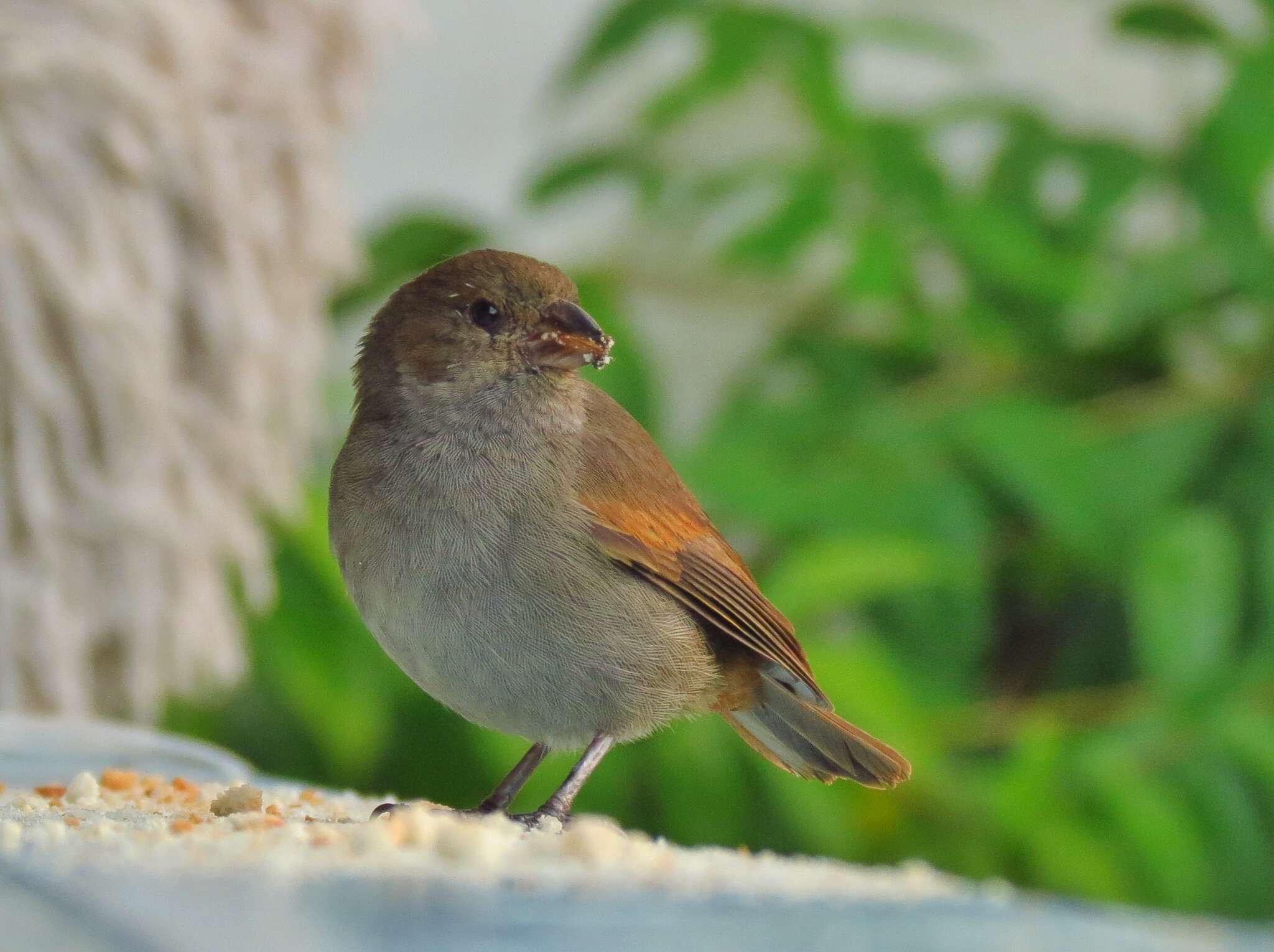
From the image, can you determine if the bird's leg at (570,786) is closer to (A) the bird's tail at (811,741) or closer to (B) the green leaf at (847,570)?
(A) the bird's tail at (811,741)

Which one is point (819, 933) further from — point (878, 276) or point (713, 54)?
point (713, 54)

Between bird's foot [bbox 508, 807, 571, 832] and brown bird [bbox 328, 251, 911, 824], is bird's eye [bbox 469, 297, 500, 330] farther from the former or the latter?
bird's foot [bbox 508, 807, 571, 832]

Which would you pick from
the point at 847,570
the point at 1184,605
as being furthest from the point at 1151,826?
the point at 847,570

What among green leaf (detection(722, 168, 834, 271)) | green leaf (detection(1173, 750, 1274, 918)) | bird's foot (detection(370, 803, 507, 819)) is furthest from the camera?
green leaf (detection(722, 168, 834, 271))

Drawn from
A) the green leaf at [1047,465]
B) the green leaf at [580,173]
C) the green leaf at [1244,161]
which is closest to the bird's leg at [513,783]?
the green leaf at [1047,465]

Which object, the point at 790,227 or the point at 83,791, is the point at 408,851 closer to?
the point at 83,791

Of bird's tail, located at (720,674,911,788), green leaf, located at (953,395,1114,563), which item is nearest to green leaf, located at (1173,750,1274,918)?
green leaf, located at (953,395,1114,563)

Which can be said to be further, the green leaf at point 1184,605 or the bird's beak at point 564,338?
the green leaf at point 1184,605

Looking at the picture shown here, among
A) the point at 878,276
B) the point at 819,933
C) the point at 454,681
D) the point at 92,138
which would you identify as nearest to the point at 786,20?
the point at 878,276

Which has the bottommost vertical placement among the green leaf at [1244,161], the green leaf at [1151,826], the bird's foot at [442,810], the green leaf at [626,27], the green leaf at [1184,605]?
the bird's foot at [442,810]
